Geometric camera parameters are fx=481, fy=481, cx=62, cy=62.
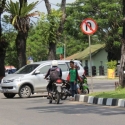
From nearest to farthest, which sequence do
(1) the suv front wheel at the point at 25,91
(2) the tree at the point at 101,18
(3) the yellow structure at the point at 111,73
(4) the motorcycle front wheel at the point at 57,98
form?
(4) the motorcycle front wheel at the point at 57,98, (1) the suv front wheel at the point at 25,91, (3) the yellow structure at the point at 111,73, (2) the tree at the point at 101,18

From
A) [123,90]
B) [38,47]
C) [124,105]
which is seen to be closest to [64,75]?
[123,90]

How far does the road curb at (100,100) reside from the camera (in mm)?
16641

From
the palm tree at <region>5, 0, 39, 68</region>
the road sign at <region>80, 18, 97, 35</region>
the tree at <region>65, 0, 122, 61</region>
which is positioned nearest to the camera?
the road sign at <region>80, 18, 97, 35</region>

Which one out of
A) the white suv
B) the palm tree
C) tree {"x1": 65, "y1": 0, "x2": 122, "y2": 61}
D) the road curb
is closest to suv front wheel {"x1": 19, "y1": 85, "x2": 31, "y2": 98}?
the white suv

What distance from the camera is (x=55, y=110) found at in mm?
15625

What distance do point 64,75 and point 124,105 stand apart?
7803 millimetres

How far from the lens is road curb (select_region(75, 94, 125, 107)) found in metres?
16.6

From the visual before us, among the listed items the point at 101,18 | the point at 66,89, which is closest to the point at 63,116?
the point at 66,89

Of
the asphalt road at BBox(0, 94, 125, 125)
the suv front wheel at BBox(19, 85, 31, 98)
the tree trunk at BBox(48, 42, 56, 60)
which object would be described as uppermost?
the tree trunk at BBox(48, 42, 56, 60)

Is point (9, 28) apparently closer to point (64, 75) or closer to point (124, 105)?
point (64, 75)

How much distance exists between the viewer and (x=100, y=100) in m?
17.9

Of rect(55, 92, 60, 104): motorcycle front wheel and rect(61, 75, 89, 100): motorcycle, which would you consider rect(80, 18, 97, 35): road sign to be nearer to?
rect(61, 75, 89, 100): motorcycle

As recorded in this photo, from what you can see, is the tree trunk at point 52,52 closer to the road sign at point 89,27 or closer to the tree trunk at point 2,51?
the tree trunk at point 2,51

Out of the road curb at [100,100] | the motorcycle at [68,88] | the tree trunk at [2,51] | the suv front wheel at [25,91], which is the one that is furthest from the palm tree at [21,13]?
the road curb at [100,100]
